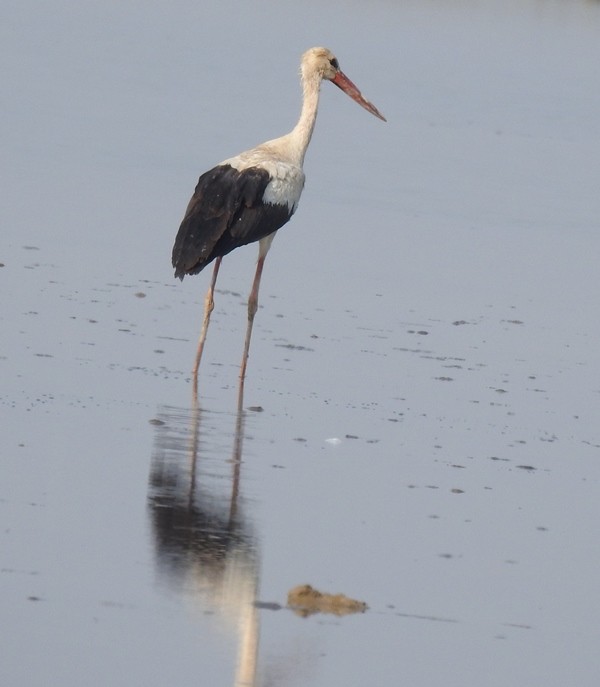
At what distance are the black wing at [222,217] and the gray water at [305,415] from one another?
1.88ft

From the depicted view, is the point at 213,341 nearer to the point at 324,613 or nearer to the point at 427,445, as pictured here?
the point at 427,445

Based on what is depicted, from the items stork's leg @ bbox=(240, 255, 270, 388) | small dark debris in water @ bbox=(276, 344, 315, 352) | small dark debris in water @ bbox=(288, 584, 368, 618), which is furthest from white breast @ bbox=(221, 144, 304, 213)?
small dark debris in water @ bbox=(288, 584, 368, 618)

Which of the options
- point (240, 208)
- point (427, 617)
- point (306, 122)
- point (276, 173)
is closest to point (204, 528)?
point (427, 617)

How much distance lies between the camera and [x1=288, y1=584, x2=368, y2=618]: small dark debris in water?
20.5 feet

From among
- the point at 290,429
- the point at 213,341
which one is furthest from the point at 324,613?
the point at 213,341

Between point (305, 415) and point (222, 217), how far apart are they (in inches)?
64.6

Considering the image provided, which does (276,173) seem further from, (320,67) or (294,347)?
(320,67)

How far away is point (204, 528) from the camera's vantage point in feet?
23.0

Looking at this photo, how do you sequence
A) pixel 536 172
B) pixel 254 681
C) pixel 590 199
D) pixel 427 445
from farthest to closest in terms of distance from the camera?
pixel 536 172
pixel 590 199
pixel 427 445
pixel 254 681

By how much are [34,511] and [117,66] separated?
19.3 m

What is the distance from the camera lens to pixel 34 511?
22.7ft

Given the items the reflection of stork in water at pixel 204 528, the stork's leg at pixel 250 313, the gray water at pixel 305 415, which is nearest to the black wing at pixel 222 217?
the stork's leg at pixel 250 313

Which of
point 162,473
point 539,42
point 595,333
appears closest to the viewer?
point 162,473

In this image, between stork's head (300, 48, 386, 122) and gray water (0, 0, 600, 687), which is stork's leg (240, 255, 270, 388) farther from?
stork's head (300, 48, 386, 122)
